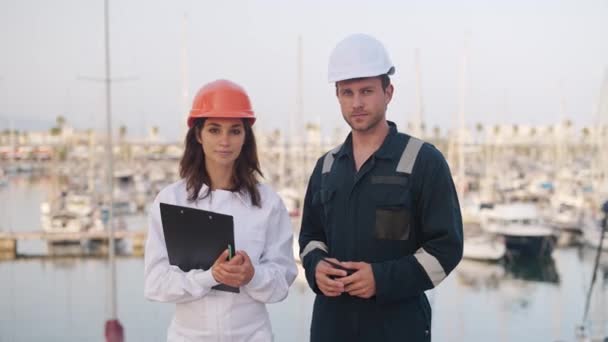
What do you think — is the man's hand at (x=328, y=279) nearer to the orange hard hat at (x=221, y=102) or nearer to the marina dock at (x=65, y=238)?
the orange hard hat at (x=221, y=102)

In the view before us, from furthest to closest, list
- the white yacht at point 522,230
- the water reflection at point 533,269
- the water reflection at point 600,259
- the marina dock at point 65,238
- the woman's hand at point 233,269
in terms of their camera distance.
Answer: the marina dock at point 65,238 < the white yacht at point 522,230 < the water reflection at point 533,269 < the water reflection at point 600,259 < the woman's hand at point 233,269

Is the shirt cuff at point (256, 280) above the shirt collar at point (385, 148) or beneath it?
beneath

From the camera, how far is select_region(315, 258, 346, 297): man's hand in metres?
2.05

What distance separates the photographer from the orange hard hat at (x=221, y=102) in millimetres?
2221

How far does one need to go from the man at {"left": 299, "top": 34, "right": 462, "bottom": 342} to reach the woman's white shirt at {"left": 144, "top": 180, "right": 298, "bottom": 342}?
14 centimetres

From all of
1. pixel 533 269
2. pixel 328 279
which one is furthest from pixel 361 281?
pixel 533 269

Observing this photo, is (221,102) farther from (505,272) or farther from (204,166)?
(505,272)

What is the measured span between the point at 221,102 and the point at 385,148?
577 mm

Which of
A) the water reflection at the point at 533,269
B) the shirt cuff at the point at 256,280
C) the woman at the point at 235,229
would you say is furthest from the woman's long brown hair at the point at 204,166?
the water reflection at the point at 533,269

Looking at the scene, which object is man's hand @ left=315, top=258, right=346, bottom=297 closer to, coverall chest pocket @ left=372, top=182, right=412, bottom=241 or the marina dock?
coverall chest pocket @ left=372, top=182, right=412, bottom=241

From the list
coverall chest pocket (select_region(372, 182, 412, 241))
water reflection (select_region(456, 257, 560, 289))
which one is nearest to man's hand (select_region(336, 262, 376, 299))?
coverall chest pocket (select_region(372, 182, 412, 241))

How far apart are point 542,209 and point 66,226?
21340 millimetres

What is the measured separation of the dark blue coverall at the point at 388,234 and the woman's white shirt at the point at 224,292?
5.3 inches

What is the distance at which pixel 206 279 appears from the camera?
6.70 feet
